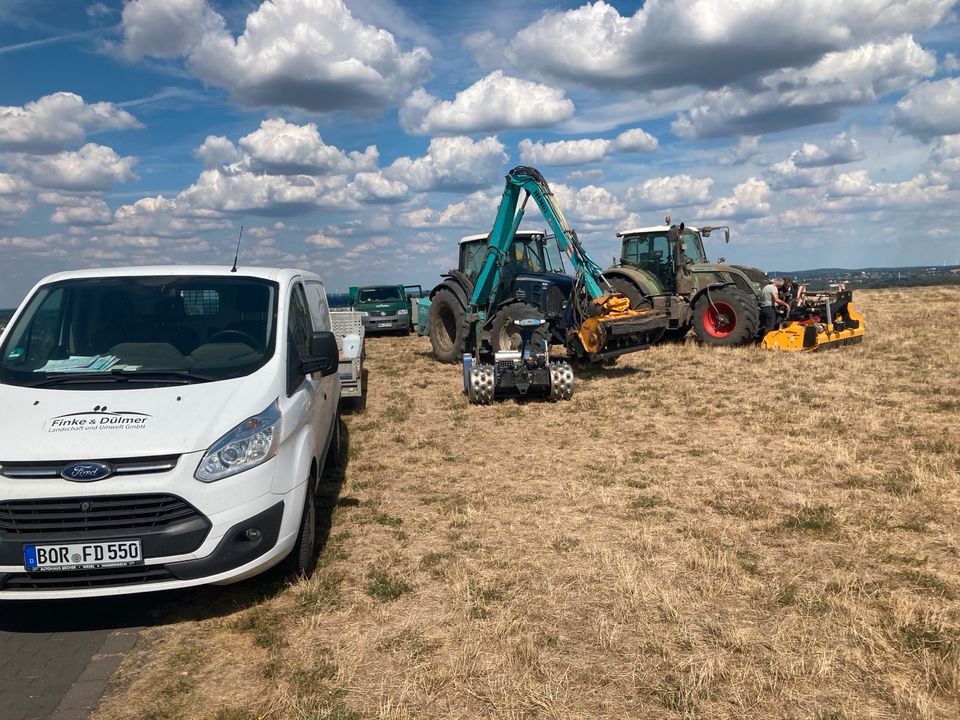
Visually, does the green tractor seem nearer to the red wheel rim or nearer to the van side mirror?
the red wheel rim

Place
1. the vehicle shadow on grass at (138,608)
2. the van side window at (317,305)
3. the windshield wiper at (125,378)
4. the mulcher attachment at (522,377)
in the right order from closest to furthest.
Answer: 1. the vehicle shadow on grass at (138,608)
2. the windshield wiper at (125,378)
3. the van side window at (317,305)
4. the mulcher attachment at (522,377)

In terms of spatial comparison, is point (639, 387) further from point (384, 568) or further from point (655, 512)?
point (384, 568)

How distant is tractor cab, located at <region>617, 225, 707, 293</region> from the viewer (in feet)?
48.6

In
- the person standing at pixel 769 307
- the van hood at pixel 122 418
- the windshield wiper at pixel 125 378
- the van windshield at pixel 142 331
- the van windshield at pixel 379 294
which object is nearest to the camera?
the van hood at pixel 122 418

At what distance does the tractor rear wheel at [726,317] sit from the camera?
13664 millimetres

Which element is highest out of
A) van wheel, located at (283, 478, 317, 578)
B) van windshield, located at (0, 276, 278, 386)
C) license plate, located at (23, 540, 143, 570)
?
van windshield, located at (0, 276, 278, 386)

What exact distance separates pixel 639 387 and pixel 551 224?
10.2 feet

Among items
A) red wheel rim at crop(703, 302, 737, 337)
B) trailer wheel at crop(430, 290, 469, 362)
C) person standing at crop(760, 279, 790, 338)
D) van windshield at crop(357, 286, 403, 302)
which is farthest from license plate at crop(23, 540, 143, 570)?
van windshield at crop(357, 286, 403, 302)

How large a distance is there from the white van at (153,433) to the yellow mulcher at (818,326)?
11.0 meters

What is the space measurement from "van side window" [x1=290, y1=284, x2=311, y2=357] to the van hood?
857 millimetres

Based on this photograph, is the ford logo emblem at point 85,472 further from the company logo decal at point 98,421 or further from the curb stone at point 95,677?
the curb stone at point 95,677

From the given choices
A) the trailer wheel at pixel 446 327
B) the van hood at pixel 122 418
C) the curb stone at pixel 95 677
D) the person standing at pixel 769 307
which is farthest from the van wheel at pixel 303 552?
the person standing at pixel 769 307

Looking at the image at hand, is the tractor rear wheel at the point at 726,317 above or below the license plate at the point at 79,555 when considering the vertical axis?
above

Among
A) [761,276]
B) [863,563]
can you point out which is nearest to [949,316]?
[761,276]
